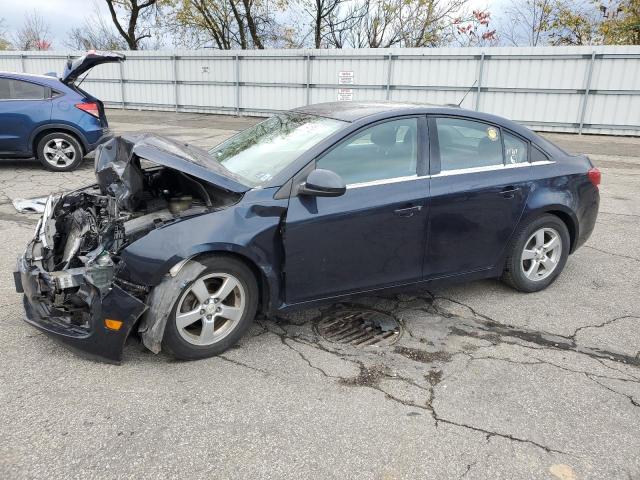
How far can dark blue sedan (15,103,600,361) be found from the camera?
3.10m

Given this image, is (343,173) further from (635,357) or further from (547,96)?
(547,96)

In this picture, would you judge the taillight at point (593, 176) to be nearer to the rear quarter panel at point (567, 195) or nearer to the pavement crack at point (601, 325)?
the rear quarter panel at point (567, 195)

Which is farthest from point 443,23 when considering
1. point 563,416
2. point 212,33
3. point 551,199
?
point 563,416

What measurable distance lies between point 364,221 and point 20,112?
756 centimetres

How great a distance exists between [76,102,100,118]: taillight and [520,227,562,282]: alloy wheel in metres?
7.68

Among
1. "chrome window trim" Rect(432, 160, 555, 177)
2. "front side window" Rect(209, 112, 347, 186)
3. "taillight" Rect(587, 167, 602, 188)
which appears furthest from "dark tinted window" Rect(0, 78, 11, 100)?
"taillight" Rect(587, 167, 602, 188)

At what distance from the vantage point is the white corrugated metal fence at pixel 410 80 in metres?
14.7

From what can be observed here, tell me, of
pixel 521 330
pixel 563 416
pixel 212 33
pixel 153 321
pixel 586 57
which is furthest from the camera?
Answer: pixel 212 33

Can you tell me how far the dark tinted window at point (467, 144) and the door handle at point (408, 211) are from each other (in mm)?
408

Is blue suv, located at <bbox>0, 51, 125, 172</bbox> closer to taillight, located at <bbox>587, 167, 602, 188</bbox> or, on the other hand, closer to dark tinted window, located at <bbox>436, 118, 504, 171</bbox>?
dark tinted window, located at <bbox>436, 118, 504, 171</bbox>

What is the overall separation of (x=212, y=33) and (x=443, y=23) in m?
12.3

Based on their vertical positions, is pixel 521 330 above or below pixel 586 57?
below

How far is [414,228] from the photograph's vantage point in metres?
3.74

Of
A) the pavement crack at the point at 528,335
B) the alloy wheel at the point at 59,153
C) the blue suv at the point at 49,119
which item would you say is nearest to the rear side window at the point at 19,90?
the blue suv at the point at 49,119
